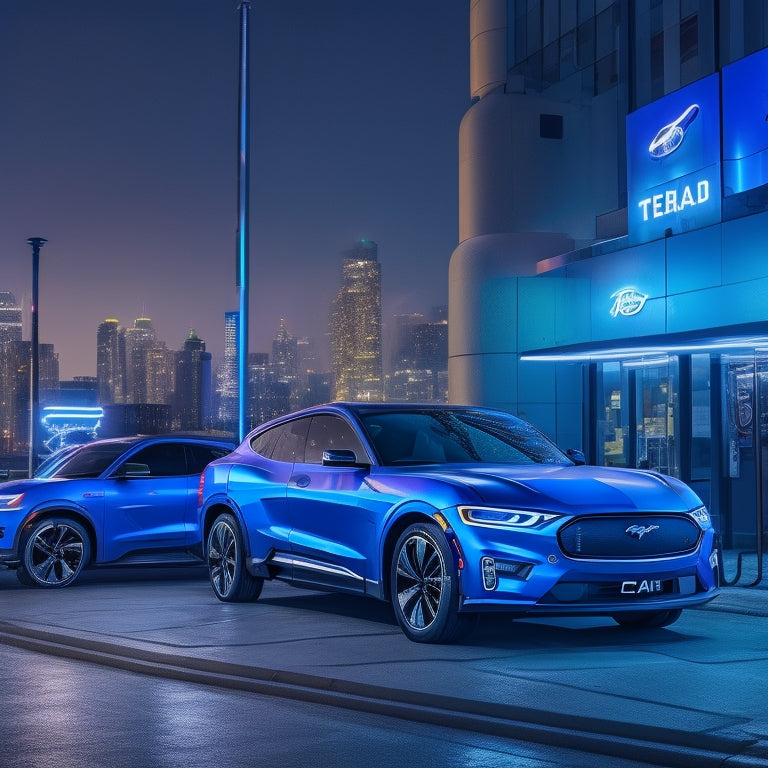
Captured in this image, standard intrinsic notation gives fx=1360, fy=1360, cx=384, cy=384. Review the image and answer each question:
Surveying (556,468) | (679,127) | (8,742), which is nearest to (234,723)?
(8,742)

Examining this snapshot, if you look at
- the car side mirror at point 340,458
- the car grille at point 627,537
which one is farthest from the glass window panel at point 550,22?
the car grille at point 627,537

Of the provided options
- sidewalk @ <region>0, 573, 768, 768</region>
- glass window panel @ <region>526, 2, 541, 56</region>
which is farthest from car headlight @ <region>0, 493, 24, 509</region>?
glass window panel @ <region>526, 2, 541, 56</region>

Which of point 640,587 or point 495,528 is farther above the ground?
point 495,528

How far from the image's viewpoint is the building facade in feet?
69.6

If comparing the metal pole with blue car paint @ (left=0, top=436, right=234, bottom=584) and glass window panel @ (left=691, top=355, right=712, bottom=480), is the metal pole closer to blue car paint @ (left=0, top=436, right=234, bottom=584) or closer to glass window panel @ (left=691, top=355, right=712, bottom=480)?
blue car paint @ (left=0, top=436, right=234, bottom=584)

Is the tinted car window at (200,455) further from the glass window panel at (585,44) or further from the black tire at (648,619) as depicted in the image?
the glass window panel at (585,44)

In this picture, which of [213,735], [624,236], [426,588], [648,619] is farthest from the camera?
[624,236]

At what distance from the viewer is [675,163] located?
23922 millimetres

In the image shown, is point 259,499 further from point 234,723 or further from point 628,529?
point 234,723

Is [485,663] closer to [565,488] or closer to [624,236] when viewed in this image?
[565,488]

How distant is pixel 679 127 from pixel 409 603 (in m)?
16.2

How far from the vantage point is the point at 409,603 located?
9695 mm

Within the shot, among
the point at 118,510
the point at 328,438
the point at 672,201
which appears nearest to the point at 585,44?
the point at 672,201

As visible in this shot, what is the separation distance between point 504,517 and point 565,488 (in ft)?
1.73
